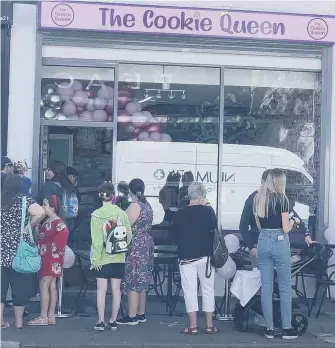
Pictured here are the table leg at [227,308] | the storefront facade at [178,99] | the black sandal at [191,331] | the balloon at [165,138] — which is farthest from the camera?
the balloon at [165,138]

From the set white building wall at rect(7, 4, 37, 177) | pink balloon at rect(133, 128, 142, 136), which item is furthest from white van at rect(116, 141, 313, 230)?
white building wall at rect(7, 4, 37, 177)

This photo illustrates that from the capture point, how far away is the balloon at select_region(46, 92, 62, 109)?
34.6 ft

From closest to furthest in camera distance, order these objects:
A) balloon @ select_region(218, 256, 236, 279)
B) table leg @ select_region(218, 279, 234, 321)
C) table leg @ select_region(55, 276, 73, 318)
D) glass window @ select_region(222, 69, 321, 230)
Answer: balloon @ select_region(218, 256, 236, 279)
table leg @ select_region(55, 276, 73, 318)
table leg @ select_region(218, 279, 234, 321)
glass window @ select_region(222, 69, 321, 230)

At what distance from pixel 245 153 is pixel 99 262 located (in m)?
3.40

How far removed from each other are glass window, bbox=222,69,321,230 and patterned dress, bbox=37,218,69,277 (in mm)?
3007

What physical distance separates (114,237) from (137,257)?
2.09 ft

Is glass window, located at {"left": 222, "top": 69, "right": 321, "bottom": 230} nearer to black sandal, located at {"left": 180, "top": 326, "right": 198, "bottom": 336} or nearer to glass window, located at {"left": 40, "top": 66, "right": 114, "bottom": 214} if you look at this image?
glass window, located at {"left": 40, "top": 66, "right": 114, "bottom": 214}

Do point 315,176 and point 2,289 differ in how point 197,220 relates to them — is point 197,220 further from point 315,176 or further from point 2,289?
point 315,176

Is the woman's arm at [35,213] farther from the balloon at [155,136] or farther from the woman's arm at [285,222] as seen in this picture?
the balloon at [155,136]

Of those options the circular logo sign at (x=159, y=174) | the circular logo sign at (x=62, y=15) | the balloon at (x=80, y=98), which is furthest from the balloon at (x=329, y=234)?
the circular logo sign at (x=62, y=15)

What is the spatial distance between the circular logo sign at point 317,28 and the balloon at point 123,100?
2.62 metres

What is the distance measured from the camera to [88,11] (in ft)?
33.4

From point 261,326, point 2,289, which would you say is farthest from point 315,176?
point 2,289

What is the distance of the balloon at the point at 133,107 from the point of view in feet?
35.7
